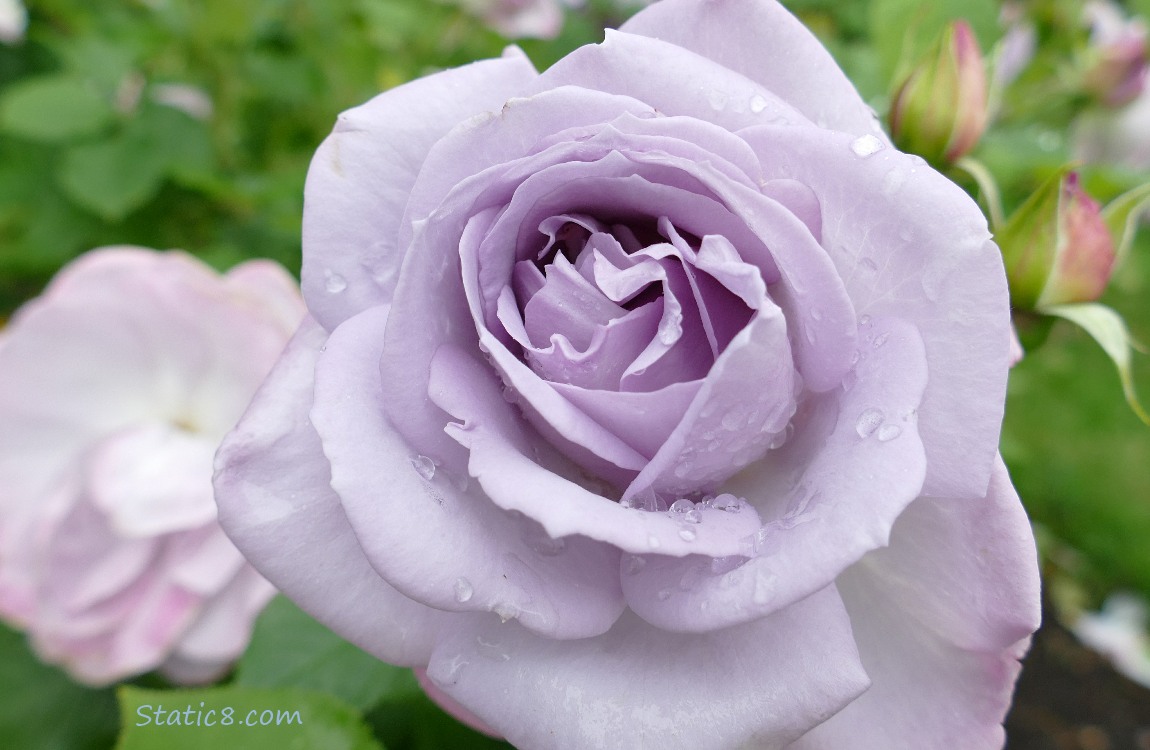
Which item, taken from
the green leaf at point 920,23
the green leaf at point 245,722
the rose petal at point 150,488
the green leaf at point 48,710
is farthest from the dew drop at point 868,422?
the green leaf at point 48,710

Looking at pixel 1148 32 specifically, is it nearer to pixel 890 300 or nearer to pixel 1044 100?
pixel 1044 100

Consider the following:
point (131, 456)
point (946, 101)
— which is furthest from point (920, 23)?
point (131, 456)

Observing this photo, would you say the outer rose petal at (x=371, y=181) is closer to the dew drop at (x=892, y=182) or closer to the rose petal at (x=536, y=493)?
the rose petal at (x=536, y=493)

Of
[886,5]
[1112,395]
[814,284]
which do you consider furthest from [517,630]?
[1112,395]

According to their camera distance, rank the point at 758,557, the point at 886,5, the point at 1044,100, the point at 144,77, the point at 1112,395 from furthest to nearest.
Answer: the point at 1112,395 < the point at 144,77 < the point at 1044,100 < the point at 886,5 < the point at 758,557

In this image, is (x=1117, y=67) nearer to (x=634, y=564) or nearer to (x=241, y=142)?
(x=634, y=564)

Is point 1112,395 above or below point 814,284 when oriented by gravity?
below
